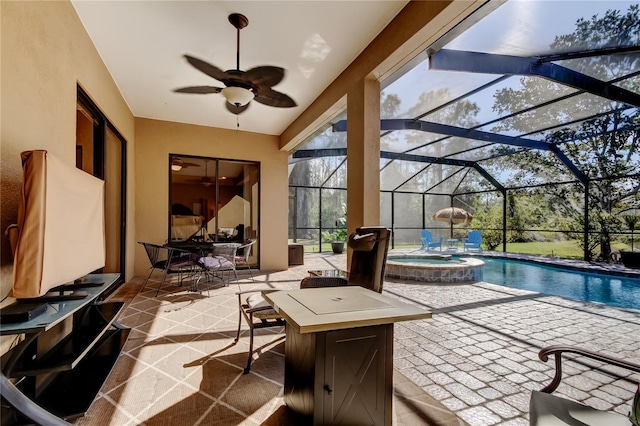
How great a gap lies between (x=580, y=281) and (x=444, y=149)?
4439 mm

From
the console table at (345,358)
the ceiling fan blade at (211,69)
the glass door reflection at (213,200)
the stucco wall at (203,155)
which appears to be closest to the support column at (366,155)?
the ceiling fan blade at (211,69)

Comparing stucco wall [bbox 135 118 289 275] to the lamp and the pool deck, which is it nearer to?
the lamp

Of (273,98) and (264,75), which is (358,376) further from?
(273,98)

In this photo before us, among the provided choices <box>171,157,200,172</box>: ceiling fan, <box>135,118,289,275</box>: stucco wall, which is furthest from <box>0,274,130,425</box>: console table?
<box>171,157,200,172</box>: ceiling fan

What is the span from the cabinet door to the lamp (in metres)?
2.72

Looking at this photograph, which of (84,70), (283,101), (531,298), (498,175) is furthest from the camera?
(498,175)

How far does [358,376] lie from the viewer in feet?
4.69

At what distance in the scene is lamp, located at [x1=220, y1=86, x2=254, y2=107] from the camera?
3.08 meters

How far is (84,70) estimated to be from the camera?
9.84 feet

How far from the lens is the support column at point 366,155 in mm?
3188

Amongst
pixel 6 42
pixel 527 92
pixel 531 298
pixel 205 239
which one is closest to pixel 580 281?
pixel 531 298

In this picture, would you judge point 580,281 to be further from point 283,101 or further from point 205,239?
point 205,239

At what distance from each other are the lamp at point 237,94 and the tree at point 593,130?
3.71m

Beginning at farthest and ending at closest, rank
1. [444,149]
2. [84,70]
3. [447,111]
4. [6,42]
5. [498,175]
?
1. [498,175]
2. [444,149]
3. [447,111]
4. [84,70]
5. [6,42]
